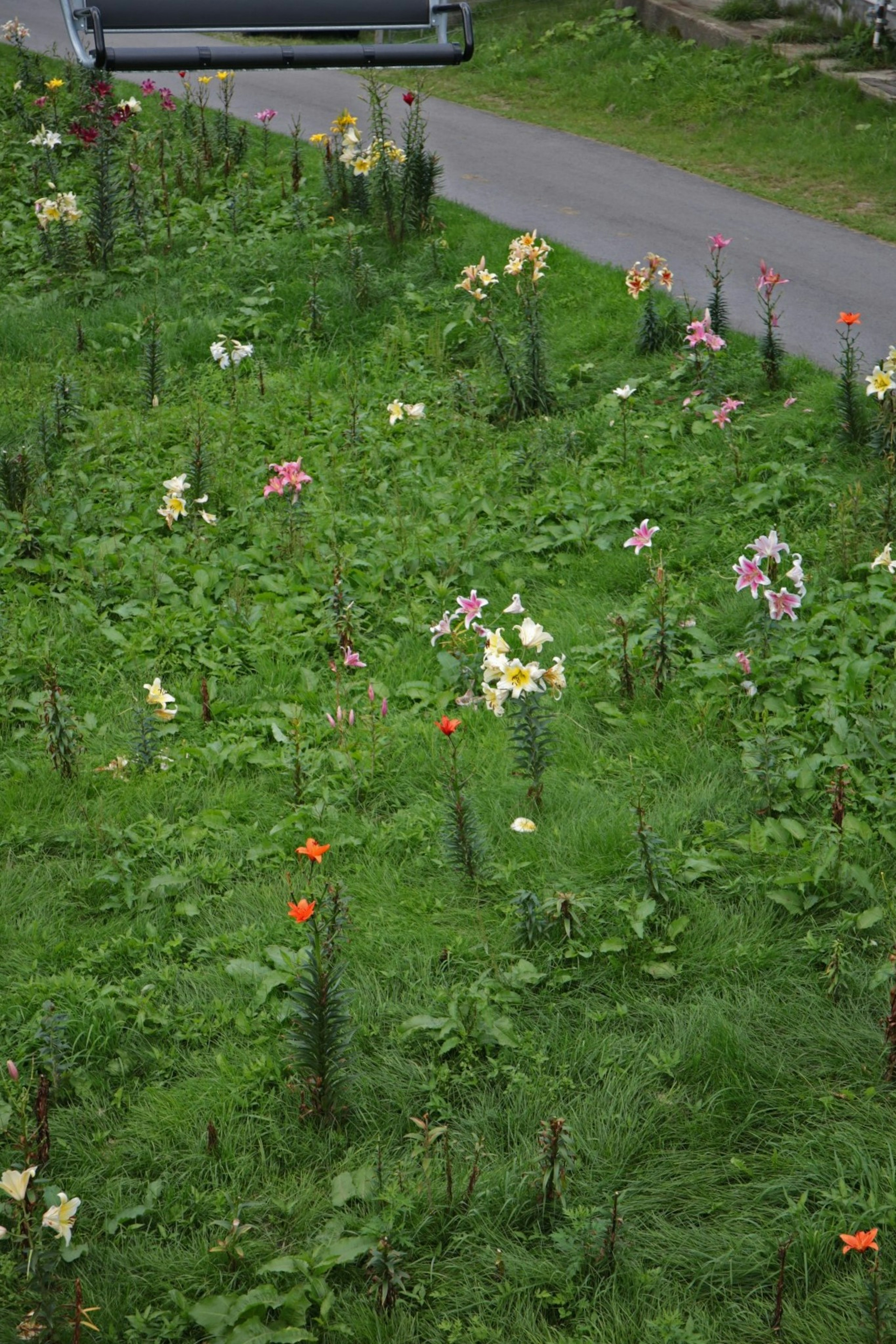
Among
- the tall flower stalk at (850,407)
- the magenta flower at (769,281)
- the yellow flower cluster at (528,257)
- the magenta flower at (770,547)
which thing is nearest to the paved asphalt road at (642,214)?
the magenta flower at (769,281)

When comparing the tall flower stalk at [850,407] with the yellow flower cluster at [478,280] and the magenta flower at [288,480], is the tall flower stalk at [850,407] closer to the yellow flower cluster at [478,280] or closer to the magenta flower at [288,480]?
the yellow flower cluster at [478,280]

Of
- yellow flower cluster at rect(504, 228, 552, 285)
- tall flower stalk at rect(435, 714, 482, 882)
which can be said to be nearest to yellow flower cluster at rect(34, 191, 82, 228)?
yellow flower cluster at rect(504, 228, 552, 285)

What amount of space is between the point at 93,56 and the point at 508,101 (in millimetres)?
11835

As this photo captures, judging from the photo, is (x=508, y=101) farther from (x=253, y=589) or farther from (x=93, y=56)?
(x=93, y=56)

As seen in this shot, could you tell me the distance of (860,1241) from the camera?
243 centimetres

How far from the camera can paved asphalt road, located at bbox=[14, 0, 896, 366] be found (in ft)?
25.5

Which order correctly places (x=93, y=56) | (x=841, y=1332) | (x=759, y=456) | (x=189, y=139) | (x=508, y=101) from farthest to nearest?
1. (x=508, y=101)
2. (x=189, y=139)
3. (x=759, y=456)
4. (x=93, y=56)
5. (x=841, y=1332)

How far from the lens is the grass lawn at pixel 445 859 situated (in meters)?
2.79

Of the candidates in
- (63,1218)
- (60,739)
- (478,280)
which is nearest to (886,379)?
(478,280)

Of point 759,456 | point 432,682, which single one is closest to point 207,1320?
point 432,682

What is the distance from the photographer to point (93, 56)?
9.76 feet

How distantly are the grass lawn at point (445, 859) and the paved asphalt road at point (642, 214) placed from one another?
1001 millimetres

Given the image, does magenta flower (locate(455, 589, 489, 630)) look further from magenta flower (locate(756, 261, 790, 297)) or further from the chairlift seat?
magenta flower (locate(756, 261, 790, 297))

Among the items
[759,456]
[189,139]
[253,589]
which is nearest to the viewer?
[253,589]
